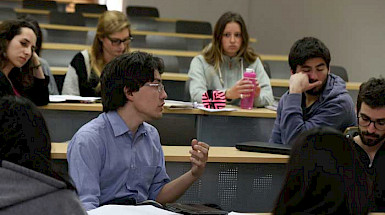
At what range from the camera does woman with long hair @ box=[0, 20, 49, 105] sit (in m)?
4.39

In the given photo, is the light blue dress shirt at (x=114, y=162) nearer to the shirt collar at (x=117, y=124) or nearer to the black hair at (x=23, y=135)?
the shirt collar at (x=117, y=124)

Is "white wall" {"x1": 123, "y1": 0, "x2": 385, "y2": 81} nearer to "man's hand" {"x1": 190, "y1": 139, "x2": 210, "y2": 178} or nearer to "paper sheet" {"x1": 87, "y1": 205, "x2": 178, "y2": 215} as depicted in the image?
"man's hand" {"x1": 190, "y1": 139, "x2": 210, "y2": 178}

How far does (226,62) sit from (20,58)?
159 cm

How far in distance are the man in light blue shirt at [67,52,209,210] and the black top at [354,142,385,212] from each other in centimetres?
70

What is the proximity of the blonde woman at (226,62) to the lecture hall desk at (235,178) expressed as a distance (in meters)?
1.75

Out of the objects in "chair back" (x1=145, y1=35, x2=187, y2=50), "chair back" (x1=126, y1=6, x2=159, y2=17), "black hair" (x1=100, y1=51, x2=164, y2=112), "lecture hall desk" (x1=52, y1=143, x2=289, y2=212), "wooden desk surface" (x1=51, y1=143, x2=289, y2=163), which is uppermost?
"black hair" (x1=100, y1=51, x2=164, y2=112)

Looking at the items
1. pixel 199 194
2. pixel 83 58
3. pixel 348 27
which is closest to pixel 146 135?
pixel 199 194

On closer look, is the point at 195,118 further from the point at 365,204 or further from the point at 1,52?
the point at 365,204

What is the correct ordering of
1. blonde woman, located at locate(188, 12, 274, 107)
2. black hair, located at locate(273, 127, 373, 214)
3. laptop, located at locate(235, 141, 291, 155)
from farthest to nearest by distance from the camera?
1. blonde woman, located at locate(188, 12, 274, 107)
2. laptop, located at locate(235, 141, 291, 155)
3. black hair, located at locate(273, 127, 373, 214)

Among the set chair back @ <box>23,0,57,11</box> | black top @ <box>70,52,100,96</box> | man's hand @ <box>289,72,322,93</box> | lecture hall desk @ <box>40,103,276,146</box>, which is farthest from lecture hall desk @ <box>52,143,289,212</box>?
chair back @ <box>23,0,57,11</box>

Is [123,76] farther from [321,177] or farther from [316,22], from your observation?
[316,22]

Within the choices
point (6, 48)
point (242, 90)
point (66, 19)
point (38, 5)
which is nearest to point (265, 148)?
point (242, 90)

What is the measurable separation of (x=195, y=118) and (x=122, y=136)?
71.8 inches

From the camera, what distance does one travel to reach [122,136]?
293cm
